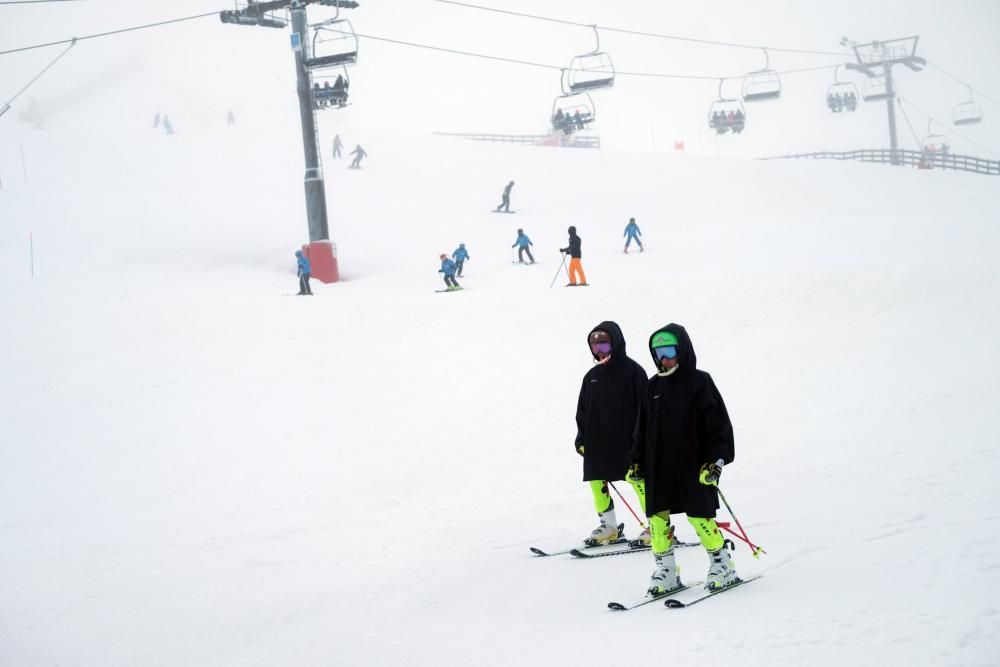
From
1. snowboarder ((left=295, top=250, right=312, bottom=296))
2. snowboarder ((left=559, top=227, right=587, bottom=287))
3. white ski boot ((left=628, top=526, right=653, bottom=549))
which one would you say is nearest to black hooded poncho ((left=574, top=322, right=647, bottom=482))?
white ski boot ((left=628, top=526, right=653, bottom=549))

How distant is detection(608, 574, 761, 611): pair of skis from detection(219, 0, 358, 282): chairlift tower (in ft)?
62.1

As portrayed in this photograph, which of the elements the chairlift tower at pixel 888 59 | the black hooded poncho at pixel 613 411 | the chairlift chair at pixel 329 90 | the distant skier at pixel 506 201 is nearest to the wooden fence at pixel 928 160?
the chairlift tower at pixel 888 59

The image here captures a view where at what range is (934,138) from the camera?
56.2 m

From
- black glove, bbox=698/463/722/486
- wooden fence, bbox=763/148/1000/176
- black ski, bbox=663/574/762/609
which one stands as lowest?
black ski, bbox=663/574/762/609

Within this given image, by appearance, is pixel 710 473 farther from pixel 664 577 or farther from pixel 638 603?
pixel 638 603

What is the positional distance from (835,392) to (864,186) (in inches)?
1168

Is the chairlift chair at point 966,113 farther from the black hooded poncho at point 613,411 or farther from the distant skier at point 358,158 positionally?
the black hooded poncho at point 613,411

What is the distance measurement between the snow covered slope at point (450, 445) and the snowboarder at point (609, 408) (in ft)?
2.25

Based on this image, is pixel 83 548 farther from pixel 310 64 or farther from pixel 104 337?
pixel 310 64

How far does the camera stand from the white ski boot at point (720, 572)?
513 centimetres

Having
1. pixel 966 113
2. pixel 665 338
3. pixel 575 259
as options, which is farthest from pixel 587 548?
pixel 966 113

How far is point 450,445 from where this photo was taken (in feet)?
35.2

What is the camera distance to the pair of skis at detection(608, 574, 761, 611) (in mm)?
4945

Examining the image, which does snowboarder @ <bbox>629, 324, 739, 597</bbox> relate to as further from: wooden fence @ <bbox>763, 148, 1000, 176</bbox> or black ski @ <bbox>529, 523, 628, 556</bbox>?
wooden fence @ <bbox>763, 148, 1000, 176</bbox>
